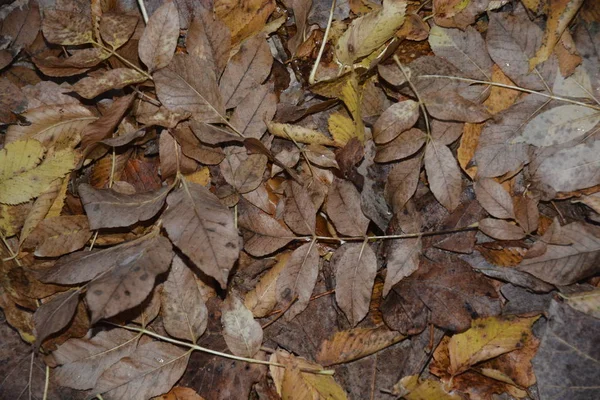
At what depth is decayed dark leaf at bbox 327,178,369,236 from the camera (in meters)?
1.78

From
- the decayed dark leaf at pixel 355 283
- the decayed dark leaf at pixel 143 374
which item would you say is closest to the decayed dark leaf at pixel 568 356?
the decayed dark leaf at pixel 355 283

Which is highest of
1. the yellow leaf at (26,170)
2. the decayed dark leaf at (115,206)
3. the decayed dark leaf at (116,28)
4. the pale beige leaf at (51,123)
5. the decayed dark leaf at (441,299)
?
the decayed dark leaf at (116,28)

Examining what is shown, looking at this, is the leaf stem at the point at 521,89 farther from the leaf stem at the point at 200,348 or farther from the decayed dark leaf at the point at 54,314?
the decayed dark leaf at the point at 54,314

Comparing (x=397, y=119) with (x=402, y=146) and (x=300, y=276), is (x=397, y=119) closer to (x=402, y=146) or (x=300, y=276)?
(x=402, y=146)

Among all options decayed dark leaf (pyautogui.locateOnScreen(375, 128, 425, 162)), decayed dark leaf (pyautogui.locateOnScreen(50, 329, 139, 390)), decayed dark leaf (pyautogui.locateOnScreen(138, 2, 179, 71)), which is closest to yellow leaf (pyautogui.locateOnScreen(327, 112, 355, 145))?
decayed dark leaf (pyautogui.locateOnScreen(375, 128, 425, 162))

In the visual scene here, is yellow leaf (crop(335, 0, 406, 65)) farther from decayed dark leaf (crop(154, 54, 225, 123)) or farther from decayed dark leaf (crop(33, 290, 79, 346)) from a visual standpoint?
decayed dark leaf (crop(33, 290, 79, 346))

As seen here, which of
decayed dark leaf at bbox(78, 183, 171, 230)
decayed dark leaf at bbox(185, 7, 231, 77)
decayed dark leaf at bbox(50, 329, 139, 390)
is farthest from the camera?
decayed dark leaf at bbox(185, 7, 231, 77)

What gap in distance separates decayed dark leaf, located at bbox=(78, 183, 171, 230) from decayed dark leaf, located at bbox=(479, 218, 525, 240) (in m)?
1.05

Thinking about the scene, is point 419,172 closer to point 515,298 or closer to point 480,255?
point 480,255

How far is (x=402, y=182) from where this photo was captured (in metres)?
1.81

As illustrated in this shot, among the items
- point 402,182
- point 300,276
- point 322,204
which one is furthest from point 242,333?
point 402,182

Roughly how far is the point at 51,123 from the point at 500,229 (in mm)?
1608

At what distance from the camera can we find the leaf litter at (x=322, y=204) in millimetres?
1725

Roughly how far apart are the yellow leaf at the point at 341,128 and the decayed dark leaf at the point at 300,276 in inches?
15.0
